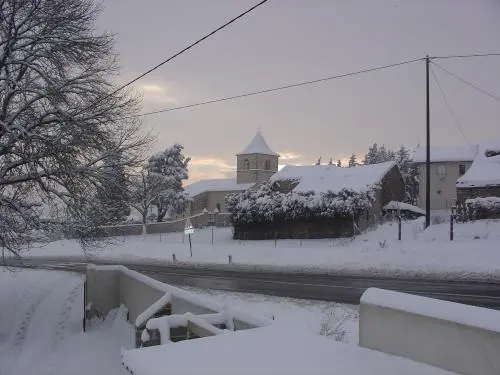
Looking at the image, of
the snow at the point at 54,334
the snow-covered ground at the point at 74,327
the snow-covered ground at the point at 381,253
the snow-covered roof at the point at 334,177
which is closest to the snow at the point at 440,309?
the snow-covered ground at the point at 74,327

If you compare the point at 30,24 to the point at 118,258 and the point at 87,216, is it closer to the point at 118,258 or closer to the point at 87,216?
the point at 87,216

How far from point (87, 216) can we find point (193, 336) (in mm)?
10465

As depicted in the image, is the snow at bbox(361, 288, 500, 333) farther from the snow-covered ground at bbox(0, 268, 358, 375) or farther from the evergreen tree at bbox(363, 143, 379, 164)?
the evergreen tree at bbox(363, 143, 379, 164)

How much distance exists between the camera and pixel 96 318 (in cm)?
1598

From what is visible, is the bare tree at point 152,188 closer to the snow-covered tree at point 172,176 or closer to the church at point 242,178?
the snow-covered tree at point 172,176

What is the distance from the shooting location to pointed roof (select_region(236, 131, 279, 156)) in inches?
3360

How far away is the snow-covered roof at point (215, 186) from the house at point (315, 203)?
34906mm

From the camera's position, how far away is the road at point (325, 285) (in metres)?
15.8

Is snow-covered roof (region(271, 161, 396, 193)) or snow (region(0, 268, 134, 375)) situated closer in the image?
snow (region(0, 268, 134, 375))

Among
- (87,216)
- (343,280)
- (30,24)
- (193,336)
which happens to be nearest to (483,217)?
(343,280)

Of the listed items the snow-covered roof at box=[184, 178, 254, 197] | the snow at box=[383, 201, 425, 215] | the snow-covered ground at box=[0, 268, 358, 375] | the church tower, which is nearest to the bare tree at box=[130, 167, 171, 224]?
the snow-covered roof at box=[184, 178, 254, 197]

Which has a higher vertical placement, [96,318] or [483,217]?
[483,217]

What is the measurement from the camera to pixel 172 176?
59.8m

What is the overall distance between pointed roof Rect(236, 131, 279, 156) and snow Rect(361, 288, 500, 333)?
79530 mm
